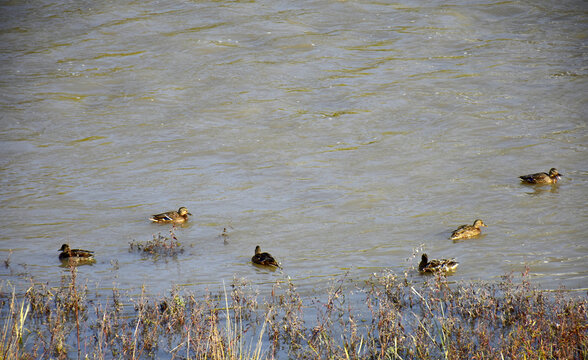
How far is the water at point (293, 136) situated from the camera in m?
10.5

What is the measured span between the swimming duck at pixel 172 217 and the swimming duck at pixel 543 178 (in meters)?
6.18

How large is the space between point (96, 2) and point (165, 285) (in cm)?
1941

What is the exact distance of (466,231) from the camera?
34.6 feet

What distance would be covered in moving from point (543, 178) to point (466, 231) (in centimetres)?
288

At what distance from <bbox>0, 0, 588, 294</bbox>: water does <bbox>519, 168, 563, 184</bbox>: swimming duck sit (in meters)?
0.16

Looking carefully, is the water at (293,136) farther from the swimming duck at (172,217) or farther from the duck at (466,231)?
the swimming duck at (172,217)

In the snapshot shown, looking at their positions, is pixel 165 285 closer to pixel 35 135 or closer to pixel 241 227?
pixel 241 227

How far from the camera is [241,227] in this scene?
1169cm

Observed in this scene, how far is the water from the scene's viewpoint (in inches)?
414

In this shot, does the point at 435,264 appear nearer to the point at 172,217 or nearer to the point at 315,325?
the point at 315,325

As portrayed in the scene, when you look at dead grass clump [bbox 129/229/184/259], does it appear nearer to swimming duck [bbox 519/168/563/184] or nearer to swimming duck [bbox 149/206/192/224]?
swimming duck [bbox 149/206/192/224]

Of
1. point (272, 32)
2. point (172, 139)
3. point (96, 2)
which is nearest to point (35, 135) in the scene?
point (172, 139)

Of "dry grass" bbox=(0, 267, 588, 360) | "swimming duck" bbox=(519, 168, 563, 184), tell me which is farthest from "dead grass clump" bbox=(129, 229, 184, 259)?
"swimming duck" bbox=(519, 168, 563, 184)

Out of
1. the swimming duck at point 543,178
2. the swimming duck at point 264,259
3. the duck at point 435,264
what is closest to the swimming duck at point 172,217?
the swimming duck at point 264,259
